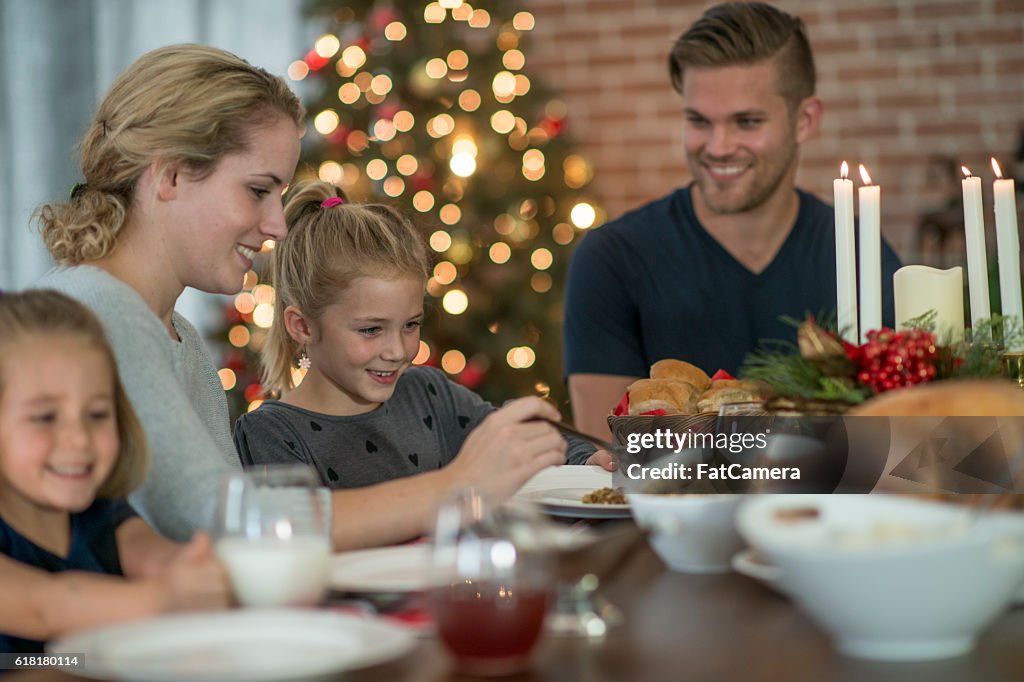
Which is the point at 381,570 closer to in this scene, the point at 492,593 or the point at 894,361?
the point at 492,593

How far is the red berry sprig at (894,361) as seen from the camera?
1116 mm

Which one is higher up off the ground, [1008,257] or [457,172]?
[457,172]

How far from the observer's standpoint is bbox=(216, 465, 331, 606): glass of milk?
86 centimetres

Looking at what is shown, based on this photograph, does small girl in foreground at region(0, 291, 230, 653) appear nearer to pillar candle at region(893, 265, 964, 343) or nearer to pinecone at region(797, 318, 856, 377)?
pinecone at region(797, 318, 856, 377)

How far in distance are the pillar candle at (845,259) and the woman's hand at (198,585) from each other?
2.57 feet

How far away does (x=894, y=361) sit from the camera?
1118 millimetres

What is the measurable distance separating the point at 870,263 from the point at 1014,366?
0.19m

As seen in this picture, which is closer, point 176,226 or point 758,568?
point 758,568

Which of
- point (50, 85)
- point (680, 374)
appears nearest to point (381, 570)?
point (680, 374)

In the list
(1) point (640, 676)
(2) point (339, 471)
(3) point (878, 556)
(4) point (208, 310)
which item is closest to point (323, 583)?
(1) point (640, 676)

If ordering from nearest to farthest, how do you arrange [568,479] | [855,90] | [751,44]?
[568,479], [751,44], [855,90]

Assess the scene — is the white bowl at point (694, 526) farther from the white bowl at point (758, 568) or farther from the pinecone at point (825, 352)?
the pinecone at point (825, 352)

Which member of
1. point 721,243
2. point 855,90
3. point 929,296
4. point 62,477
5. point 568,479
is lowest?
point 568,479

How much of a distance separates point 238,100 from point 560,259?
245 centimetres
